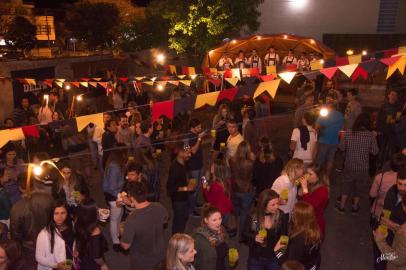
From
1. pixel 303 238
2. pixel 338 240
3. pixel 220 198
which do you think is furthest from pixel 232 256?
pixel 338 240

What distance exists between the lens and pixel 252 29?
70.9 feet

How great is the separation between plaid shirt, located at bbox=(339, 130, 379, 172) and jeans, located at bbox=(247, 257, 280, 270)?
10.3 ft

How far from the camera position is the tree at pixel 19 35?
Result: 52.4 ft

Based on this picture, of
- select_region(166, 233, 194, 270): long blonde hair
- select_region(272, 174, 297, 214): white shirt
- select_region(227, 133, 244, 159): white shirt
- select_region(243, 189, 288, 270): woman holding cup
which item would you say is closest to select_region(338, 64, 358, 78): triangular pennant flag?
select_region(227, 133, 244, 159): white shirt

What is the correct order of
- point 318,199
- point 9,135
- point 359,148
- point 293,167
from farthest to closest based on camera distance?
point 359,148 → point 9,135 → point 293,167 → point 318,199

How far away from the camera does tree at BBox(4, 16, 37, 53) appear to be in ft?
52.4

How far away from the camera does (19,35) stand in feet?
52.4

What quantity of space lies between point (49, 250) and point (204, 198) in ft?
8.02

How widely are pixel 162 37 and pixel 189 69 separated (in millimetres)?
10826

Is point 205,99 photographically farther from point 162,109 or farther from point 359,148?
point 359,148

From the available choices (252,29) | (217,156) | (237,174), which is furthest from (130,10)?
(237,174)

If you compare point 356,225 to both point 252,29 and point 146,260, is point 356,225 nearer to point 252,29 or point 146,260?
point 146,260

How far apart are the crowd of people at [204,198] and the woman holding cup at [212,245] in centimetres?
1

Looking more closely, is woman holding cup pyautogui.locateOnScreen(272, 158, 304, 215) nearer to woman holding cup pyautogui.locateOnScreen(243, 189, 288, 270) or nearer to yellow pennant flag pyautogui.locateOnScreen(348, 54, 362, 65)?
woman holding cup pyautogui.locateOnScreen(243, 189, 288, 270)
